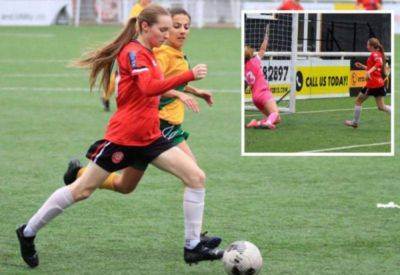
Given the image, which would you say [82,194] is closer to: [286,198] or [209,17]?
[286,198]

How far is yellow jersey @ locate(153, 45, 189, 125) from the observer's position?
8.13m

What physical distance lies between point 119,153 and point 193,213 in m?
0.61

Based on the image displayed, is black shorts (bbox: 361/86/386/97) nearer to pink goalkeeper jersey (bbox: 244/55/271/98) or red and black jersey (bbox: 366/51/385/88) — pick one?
red and black jersey (bbox: 366/51/385/88)

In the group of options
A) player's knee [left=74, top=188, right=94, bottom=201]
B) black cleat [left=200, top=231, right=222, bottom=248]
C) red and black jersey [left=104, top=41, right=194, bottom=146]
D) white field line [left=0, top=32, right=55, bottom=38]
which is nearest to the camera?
red and black jersey [left=104, top=41, right=194, bottom=146]

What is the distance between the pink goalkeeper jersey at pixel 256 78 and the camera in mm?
8523

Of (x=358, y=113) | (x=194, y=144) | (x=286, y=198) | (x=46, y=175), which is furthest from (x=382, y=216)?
(x=194, y=144)

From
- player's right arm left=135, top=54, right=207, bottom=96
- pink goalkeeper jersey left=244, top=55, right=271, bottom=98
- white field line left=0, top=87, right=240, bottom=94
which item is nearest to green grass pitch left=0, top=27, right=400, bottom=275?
player's right arm left=135, top=54, right=207, bottom=96

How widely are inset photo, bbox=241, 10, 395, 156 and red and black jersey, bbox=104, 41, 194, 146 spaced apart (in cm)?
138

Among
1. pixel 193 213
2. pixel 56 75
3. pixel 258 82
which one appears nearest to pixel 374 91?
pixel 258 82

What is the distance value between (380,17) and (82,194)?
3.14m

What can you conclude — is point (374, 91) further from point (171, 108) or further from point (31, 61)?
point (31, 61)

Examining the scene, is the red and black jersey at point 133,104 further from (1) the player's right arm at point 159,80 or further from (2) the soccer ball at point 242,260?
(2) the soccer ball at point 242,260

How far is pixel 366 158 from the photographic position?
12328 millimetres

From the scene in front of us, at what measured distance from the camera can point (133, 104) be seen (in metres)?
7.08
